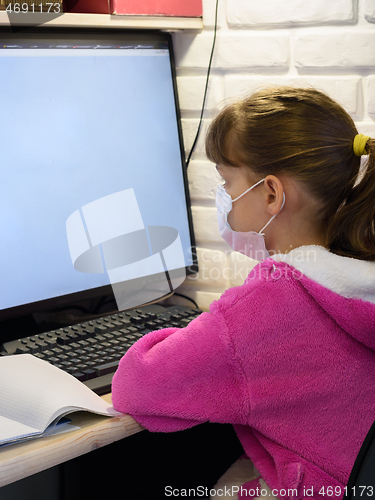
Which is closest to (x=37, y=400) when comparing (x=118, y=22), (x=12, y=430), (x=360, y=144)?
(x=12, y=430)

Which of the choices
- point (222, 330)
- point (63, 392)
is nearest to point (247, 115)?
point (222, 330)

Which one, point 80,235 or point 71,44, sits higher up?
point 71,44

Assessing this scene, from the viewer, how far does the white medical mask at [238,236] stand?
915mm

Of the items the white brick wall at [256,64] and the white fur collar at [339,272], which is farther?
the white brick wall at [256,64]

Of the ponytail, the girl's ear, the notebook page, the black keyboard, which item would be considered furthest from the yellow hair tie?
the notebook page

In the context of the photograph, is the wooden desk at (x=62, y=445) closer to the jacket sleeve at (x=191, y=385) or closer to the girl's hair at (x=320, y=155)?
the jacket sleeve at (x=191, y=385)

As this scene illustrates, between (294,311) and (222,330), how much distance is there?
0.33 ft

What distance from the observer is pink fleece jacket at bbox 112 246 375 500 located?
27.7 inches

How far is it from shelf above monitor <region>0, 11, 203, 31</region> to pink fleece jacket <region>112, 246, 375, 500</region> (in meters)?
0.63

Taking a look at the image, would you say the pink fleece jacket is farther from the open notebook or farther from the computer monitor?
the computer monitor

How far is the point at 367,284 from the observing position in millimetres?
704

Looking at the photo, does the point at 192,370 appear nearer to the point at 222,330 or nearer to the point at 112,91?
the point at 222,330

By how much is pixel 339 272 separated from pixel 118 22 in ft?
2.23

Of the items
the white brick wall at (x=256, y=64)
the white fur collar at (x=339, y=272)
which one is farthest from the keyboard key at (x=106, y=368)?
the white brick wall at (x=256, y=64)
